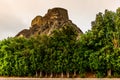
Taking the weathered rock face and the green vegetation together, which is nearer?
the green vegetation

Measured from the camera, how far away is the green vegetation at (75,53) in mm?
52219

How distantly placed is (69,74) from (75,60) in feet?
12.6

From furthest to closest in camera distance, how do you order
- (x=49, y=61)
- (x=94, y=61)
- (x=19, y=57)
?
(x=19, y=57)
(x=49, y=61)
(x=94, y=61)

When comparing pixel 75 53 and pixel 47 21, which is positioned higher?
pixel 47 21

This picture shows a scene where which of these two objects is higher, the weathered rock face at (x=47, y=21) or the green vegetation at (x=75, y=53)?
the weathered rock face at (x=47, y=21)

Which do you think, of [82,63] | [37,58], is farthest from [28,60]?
[82,63]

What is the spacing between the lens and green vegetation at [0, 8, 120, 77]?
52219 millimetres

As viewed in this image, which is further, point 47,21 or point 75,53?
point 47,21

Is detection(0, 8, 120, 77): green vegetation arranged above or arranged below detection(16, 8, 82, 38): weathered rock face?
below

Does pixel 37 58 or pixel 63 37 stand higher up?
pixel 63 37

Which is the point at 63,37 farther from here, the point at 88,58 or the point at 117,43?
the point at 117,43

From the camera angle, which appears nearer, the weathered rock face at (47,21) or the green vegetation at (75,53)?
the green vegetation at (75,53)

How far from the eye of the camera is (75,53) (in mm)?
55406

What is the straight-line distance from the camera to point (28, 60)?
59219 mm
